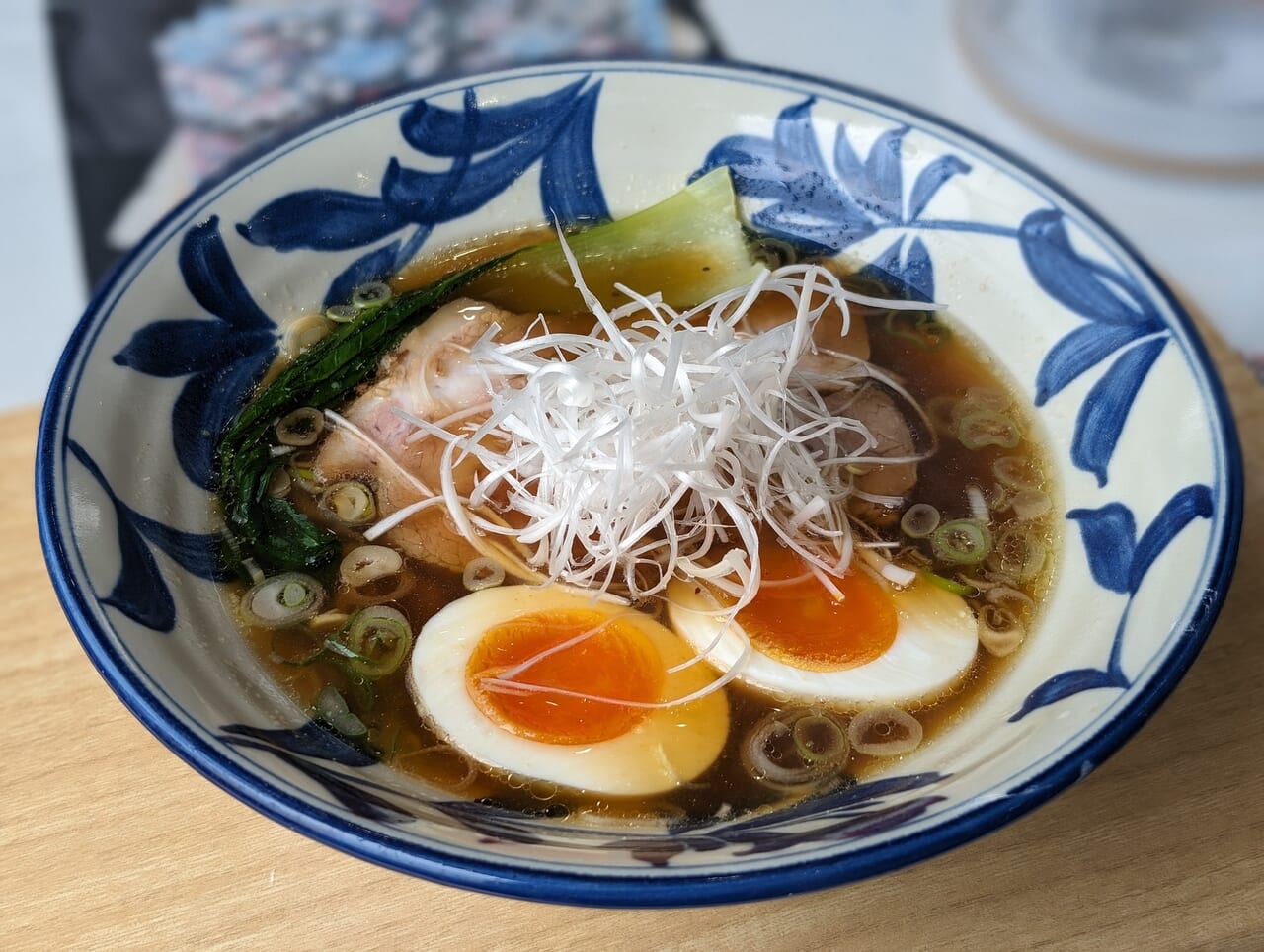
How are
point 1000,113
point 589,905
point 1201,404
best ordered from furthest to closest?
point 1000,113
point 1201,404
point 589,905

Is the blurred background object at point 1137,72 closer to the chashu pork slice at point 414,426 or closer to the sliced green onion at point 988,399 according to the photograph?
the sliced green onion at point 988,399

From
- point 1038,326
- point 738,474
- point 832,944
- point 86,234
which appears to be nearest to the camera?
point 832,944

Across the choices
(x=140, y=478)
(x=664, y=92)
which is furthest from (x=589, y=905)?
(x=664, y=92)

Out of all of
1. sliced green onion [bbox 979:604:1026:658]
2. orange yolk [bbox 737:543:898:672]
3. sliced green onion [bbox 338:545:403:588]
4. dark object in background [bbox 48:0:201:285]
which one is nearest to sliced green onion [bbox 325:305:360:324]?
sliced green onion [bbox 338:545:403:588]

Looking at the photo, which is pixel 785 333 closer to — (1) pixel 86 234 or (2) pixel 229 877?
(2) pixel 229 877

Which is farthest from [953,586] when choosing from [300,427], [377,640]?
[300,427]

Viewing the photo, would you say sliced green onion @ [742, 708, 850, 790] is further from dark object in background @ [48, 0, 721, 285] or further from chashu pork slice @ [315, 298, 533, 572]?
dark object in background @ [48, 0, 721, 285]
